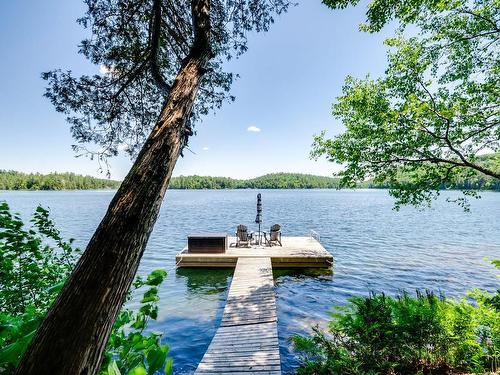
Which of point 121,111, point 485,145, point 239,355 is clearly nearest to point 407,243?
point 485,145

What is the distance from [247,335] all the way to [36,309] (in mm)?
4459

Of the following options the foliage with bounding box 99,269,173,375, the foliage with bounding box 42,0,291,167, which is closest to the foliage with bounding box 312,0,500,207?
the foliage with bounding box 42,0,291,167

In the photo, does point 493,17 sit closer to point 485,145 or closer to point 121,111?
point 485,145

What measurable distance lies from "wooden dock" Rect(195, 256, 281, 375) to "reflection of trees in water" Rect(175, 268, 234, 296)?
1803 millimetres

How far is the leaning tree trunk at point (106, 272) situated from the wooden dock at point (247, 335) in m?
4.17

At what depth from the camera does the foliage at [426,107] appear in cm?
577

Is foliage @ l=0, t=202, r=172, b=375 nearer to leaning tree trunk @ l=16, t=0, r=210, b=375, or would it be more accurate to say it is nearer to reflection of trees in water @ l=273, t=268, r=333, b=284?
leaning tree trunk @ l=16, t=0, r=210, b=375

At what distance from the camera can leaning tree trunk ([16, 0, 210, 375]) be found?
120 cm

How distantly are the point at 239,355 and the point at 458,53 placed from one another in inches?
326

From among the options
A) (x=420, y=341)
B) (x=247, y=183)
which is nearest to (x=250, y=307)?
(x=420, y=341)

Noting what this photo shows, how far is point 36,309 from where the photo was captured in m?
2.73

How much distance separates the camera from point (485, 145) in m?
6.30

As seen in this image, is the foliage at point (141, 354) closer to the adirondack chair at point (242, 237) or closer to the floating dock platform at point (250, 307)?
the floating dock platform at point (250, 307)

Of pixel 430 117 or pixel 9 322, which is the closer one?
pixel 9 322
